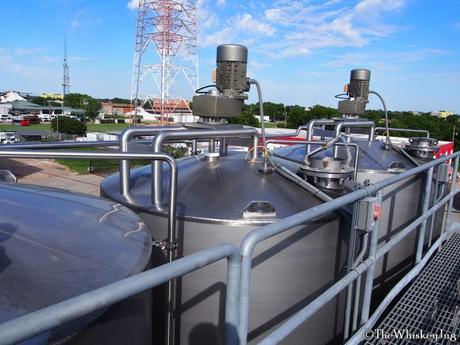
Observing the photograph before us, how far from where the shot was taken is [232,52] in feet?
11.3

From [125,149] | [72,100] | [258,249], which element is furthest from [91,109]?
[258,249]

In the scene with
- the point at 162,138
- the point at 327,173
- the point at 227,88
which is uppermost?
the point at 227,88

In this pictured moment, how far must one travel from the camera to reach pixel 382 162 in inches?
190

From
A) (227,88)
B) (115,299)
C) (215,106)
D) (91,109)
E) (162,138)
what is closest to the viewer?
(115,299)

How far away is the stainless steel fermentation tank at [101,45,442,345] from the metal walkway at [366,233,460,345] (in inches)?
14.9

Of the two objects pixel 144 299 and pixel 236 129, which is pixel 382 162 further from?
pixel 144 299

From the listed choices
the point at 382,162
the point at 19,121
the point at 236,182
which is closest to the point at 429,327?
the point at 236,182

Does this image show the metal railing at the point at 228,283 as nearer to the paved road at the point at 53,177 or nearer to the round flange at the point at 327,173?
the round flange at the point at 327,173

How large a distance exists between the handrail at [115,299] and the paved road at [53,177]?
16.4 metres

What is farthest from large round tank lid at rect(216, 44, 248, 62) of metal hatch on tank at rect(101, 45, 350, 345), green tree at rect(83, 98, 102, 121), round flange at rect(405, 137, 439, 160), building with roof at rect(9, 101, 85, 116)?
green tree at rect(83, 98, 102, 121)

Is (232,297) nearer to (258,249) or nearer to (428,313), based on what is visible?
(258,249)

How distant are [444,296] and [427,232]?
2.19 metres

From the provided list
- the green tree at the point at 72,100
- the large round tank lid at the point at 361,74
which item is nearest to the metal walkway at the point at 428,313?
the large round tank lid at the point at 361,74

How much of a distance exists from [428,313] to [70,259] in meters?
2.62
